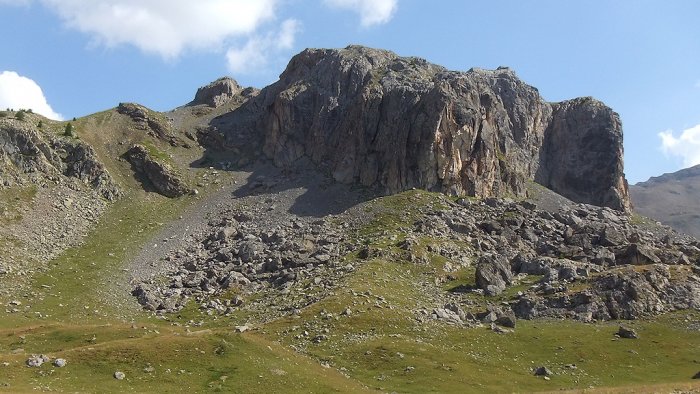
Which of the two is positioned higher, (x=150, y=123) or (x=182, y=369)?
(x=150, y=123)

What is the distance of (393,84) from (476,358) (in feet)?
420

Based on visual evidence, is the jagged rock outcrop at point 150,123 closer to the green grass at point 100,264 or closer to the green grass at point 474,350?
the green grass at point 100,264

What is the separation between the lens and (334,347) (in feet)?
237

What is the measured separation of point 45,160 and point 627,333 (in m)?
130

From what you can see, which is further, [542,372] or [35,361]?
[542,372]

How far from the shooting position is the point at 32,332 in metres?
71.1

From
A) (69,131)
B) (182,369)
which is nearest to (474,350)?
(182,369)

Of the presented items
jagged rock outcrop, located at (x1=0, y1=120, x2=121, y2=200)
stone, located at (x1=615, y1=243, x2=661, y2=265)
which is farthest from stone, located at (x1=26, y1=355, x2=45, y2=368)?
stone, located at (x1=615, y1=243, x2=661, y2=265)

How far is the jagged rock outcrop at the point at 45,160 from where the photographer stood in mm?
132250

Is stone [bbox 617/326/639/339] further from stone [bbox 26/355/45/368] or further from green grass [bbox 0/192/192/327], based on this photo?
green grass [bbox 0/192/192/327]

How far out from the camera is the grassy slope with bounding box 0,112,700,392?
174ft

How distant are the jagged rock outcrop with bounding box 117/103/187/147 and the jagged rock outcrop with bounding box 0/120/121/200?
33.8m

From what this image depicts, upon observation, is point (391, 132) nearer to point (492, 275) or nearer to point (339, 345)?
point (492, 275)

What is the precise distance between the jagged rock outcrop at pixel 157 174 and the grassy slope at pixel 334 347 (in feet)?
140
